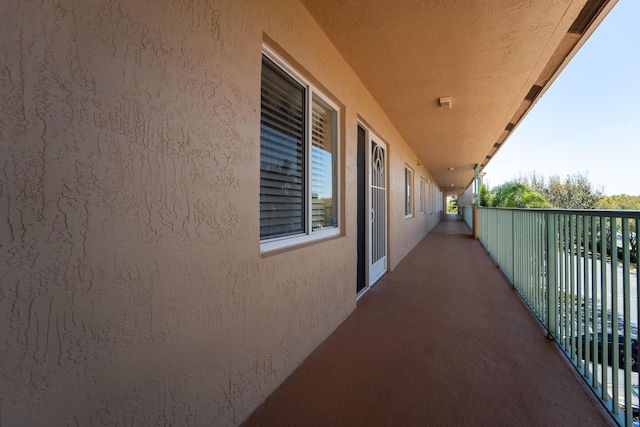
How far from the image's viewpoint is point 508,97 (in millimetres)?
3809

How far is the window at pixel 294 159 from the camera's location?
74.8 inches

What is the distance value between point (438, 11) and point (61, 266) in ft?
8.93

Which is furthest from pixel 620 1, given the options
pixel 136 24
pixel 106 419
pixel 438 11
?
pixel 106 419

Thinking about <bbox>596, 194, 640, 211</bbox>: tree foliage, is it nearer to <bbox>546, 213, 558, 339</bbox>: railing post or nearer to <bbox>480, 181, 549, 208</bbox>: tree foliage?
<bbox>480, 181, 549, 208</bbox>: tree foliage

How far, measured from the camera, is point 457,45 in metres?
2.55

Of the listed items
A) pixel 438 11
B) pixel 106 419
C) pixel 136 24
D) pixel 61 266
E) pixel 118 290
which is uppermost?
pixel 438 11

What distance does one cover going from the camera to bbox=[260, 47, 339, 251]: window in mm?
1900

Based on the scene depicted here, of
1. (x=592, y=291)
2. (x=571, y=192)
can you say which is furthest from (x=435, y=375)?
(x=571, y=192)

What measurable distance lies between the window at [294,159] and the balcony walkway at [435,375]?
3.17 feet

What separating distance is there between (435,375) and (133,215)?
210 cm

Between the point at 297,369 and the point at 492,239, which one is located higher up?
the point at 492,239

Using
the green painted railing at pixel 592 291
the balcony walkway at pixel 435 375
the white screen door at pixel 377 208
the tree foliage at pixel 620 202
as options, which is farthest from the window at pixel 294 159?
the tree foliage at pixel 620 202

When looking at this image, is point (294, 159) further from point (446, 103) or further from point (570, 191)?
point (570, 191)

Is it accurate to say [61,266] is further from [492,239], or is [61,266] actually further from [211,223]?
[492,239]
